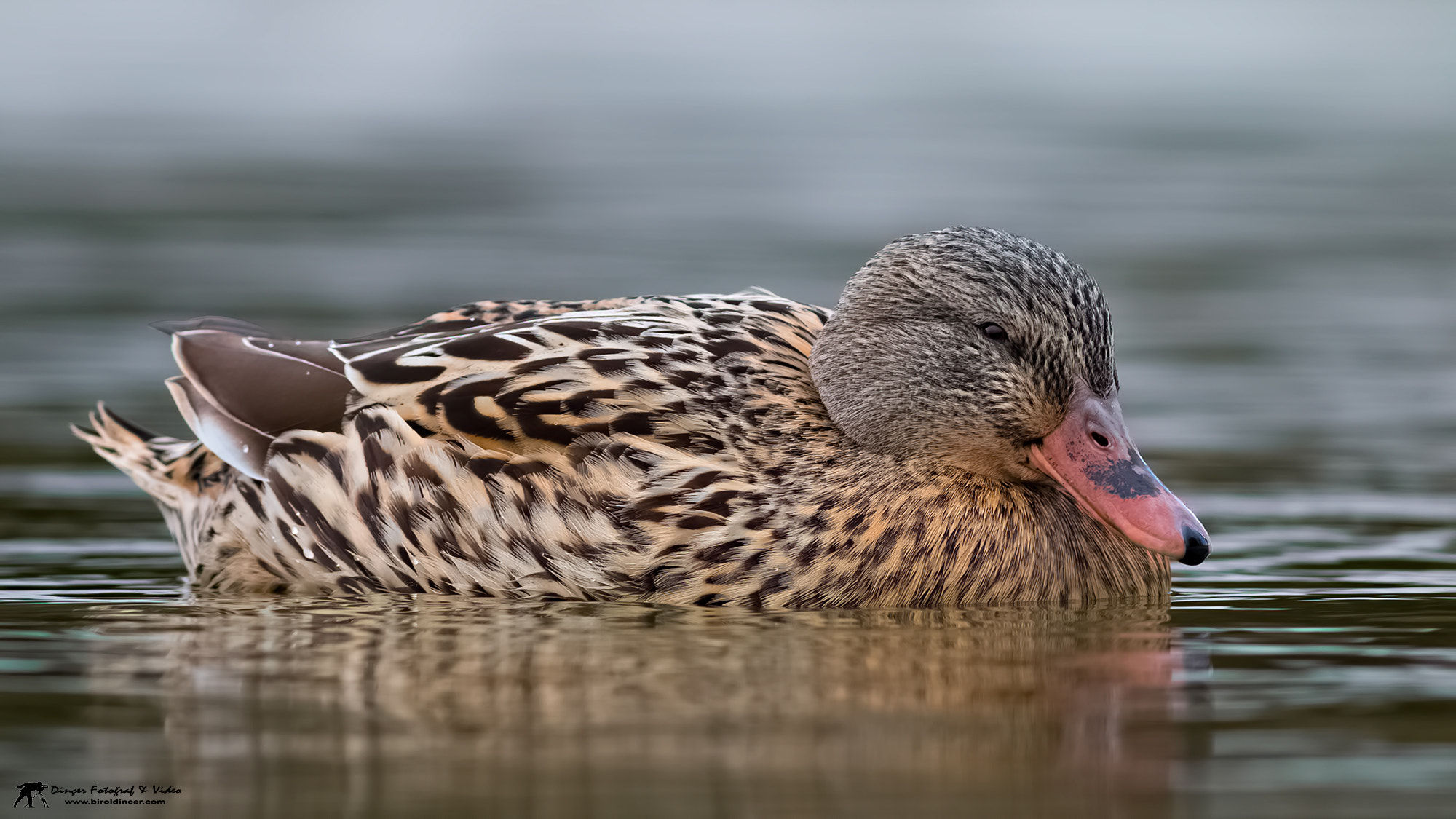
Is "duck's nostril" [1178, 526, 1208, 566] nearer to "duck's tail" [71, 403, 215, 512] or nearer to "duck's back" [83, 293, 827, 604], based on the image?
"duck's back" [83, 293, 827, 604]

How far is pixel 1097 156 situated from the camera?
25594 mm

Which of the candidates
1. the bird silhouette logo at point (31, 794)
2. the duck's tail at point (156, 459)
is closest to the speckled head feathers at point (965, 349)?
the duck's tail at point (156, 459)

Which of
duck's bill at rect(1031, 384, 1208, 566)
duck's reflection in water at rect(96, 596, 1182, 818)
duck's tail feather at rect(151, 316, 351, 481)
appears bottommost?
duck's reflection in water at rect(96, 596, 1182, 818)

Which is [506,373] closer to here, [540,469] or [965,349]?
[540,469]

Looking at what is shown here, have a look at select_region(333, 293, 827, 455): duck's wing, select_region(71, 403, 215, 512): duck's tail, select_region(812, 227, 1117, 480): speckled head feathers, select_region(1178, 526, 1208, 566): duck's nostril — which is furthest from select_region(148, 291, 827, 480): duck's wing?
select_region(1178, 526, 1208, 566): duck's nostril

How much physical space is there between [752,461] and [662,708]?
1.92m

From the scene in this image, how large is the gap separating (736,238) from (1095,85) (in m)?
18.1

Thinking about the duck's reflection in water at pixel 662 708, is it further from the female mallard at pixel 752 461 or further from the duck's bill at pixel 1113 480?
the duck's bill at pixel 1113 480

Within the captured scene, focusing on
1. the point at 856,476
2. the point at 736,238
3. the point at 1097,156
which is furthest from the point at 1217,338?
the point at 1097,156

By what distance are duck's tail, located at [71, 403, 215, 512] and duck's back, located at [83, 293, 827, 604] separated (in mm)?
434

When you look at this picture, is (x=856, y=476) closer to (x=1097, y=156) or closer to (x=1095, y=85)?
(x=1097, y=156)

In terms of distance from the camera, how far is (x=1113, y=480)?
785 centimetres

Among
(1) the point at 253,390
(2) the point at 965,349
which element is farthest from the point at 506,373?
(2) the point at 965,349

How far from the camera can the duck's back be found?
7.88m
